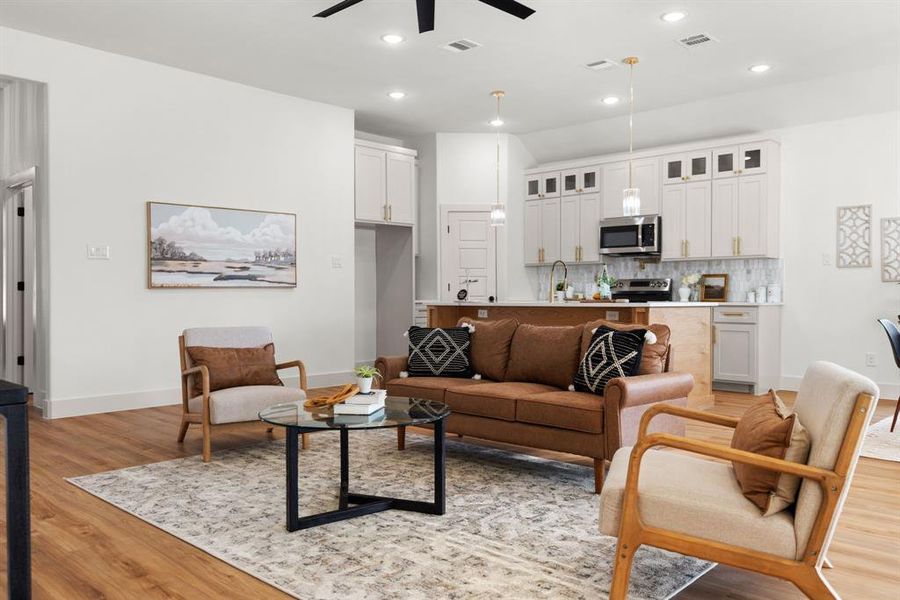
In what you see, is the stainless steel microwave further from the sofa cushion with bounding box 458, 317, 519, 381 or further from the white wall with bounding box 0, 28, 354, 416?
the sofa cushion with bounding box 458, 317, 519, 381

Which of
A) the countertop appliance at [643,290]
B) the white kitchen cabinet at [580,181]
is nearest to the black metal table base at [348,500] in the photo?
the countertop appliance at [643,290]

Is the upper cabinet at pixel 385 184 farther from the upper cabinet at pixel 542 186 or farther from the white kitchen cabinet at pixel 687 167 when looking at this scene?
the white kitchen cabinet at pixel 687 167

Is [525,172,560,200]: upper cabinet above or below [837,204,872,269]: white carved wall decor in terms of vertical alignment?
above

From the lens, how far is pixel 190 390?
464 cm

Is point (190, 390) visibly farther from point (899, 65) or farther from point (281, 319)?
point (899, 65)

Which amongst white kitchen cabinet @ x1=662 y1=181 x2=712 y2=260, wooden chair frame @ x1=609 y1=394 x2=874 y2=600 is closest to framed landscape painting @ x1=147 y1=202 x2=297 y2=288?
white kitchen cabinet @ x1=662 y1=181 x2=712 y2=260

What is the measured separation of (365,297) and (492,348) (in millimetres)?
4861

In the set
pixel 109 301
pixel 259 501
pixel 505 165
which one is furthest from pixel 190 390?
pixel 505 165

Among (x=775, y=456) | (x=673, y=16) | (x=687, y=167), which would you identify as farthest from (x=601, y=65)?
(x=775, y=456)

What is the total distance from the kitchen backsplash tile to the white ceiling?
193 cm

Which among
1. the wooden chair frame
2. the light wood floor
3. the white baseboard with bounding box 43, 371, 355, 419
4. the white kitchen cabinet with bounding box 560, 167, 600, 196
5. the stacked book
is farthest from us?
the white kitchen cabinet with bounding box 560, 167, 600, 196

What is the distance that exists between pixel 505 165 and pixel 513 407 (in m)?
5.78

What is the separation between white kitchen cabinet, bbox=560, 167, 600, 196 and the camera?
8.74m

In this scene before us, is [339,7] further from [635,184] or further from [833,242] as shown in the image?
[833,242]
